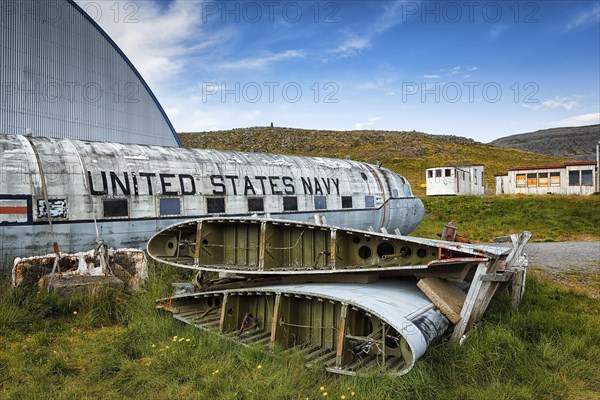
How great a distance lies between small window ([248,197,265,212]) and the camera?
543 inches

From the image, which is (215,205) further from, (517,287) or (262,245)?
(517,287)

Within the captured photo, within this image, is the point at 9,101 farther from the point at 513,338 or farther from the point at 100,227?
the point at 513,338

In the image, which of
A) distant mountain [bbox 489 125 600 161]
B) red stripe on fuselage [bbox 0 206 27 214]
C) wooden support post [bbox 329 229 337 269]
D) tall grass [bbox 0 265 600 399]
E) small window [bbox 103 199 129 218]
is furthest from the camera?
distant mountain [bbox 489 125 600 161]

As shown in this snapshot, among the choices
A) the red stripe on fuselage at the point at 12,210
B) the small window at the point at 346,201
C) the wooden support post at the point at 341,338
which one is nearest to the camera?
the wooden support post at the point at 341,338

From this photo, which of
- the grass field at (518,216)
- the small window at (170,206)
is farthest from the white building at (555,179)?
the small window at (170,206)

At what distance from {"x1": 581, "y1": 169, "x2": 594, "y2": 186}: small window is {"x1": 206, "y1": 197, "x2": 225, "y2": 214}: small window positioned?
34.7 meters

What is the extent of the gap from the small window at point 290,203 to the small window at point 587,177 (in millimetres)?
31767

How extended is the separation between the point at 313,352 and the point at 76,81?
15970 mm

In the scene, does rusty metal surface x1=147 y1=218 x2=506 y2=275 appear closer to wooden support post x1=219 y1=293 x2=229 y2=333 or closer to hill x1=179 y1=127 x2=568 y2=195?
wooden support post x1=219 y1=293 x2=229 y2=333

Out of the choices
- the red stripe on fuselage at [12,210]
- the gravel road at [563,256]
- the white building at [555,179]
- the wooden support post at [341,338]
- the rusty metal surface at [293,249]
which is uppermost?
the white building at [555,179]

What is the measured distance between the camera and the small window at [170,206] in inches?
468

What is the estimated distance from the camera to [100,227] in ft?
35.3

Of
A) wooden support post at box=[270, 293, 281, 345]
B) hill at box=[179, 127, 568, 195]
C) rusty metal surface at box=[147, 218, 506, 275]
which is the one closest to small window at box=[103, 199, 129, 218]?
rusty metal surface at box=[147, 218, 506, 275]

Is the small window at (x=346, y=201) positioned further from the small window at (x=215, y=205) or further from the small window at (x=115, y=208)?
the small window at (x=115, y=208)
